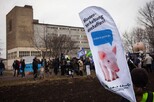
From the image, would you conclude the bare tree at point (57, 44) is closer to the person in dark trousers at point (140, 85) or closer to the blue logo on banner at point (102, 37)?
the blue logo on banner at point (102, 37)

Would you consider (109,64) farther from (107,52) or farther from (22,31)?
(22,31)

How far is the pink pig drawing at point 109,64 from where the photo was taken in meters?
3.39

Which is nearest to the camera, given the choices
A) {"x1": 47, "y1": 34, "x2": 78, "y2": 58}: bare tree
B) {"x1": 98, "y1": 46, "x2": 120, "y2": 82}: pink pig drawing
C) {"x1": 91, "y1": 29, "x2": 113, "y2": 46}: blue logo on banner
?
{"x1": 98, "y1": 46, "x2": 120, "y2": 82}: pink pig drawing

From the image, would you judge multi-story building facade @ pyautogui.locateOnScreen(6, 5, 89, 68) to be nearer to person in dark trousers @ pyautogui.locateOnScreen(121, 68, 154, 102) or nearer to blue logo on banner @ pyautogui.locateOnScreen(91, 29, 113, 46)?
blue logo on banner @ pyautogui.locateOnScreen(91, 29, 113, 46)

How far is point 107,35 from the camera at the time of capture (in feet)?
11.7

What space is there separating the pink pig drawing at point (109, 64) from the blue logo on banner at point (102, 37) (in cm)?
15

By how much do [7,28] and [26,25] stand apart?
14.5m

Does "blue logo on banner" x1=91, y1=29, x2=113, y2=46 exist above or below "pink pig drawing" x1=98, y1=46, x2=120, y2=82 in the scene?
above

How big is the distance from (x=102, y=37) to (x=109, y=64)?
15.9 inches

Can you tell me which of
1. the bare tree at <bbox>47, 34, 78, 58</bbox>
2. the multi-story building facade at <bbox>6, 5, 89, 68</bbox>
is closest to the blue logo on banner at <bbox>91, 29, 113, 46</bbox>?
the bare tree at <bbox>47, 34, 78, 58</bbox>

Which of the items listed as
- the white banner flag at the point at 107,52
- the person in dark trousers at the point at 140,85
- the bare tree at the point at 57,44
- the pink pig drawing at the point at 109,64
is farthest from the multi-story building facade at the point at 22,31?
the person in dark trousers at the point at 140,85

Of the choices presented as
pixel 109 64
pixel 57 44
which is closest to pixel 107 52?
pixel 109 64

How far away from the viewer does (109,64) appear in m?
3.45

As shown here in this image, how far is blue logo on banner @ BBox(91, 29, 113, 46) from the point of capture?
3.55 meters
